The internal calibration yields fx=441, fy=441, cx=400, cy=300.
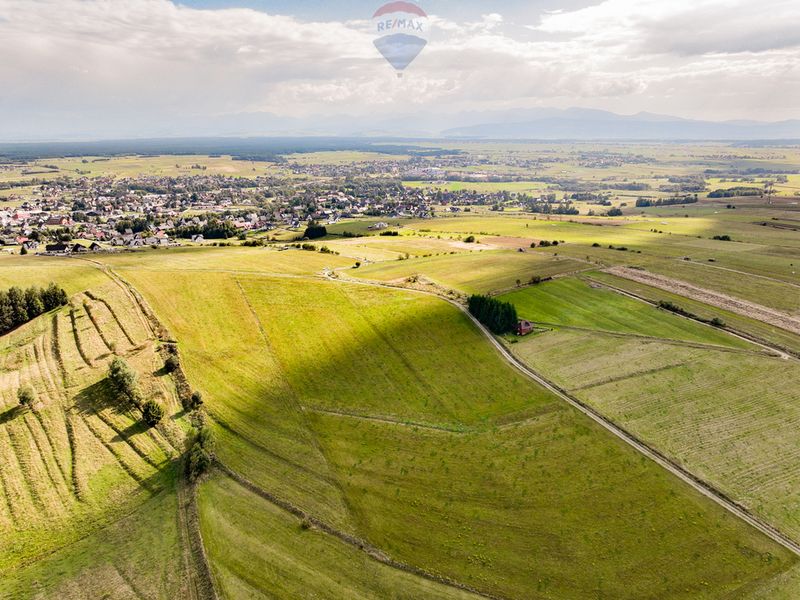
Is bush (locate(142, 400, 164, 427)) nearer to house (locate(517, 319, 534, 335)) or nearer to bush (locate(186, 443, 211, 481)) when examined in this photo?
bush (locate(186, 443, 211, 481))

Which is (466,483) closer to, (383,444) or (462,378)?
(383,444)

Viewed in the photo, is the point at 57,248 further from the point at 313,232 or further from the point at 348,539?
the point at 348,539

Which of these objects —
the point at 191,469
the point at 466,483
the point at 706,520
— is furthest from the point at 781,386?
the point at 191,469

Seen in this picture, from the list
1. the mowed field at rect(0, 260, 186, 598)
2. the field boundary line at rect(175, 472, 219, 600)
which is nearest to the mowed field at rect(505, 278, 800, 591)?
the field boundary line at rect(175, 472, 219, 600)

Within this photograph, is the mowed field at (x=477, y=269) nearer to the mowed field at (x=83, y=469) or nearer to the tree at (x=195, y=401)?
the tree at (x=195, y=401)

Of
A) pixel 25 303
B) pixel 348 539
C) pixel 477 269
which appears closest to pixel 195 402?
pixel 348 539

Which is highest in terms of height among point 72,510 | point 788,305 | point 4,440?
point 788,305
